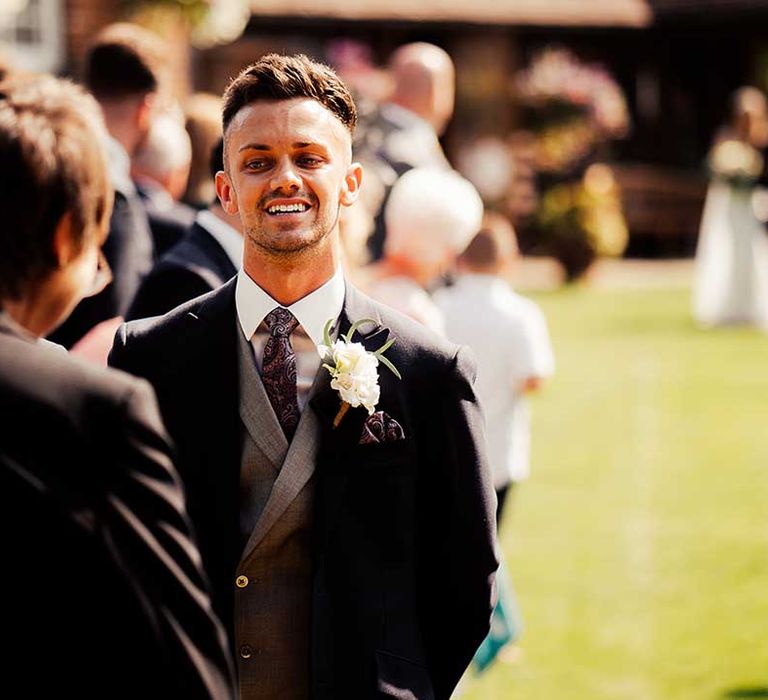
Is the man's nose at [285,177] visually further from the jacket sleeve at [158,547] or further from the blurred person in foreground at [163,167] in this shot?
the blurred person in foreground at [163,167]

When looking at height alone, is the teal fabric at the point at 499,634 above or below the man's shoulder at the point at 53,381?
below

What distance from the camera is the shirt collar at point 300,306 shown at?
10.6ft

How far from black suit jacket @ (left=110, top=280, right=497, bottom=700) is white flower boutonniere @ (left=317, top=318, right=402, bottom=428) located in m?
0.03

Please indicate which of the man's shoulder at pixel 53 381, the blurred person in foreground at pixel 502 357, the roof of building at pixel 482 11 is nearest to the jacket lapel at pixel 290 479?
the man's shoulder at pixel 53 381

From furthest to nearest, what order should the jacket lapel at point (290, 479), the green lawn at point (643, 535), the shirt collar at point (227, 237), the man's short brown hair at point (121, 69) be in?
1. the green lawn at point (643, 535)
2. the man's short brown hair at point (121, 69)
3. the shirt collar at point (227, 237)
4. the jacket lapel at point (290, 479)

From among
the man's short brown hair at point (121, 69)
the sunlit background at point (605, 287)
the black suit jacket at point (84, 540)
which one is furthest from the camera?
the sunlit background at point (605, 287)

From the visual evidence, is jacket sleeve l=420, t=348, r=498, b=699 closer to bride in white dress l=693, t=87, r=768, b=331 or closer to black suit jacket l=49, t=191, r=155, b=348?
black suit jacket l=49, t=191, r=155, b=348

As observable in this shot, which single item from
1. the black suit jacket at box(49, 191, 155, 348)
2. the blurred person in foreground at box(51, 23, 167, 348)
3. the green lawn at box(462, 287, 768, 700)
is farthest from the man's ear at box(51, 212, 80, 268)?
the green lawn at box(462, 287, 768, 700)

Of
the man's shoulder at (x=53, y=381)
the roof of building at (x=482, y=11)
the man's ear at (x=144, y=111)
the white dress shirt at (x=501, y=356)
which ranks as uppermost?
the man's shoulder at (x=53, y=381)

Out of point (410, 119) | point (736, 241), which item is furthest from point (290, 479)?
point (736, 241)

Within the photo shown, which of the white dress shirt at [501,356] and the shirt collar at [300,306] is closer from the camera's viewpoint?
the shirt collar at [300,306]

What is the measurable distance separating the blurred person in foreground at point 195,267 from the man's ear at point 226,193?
2.79 feet

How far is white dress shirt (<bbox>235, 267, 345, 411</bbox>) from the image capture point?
10.6ft

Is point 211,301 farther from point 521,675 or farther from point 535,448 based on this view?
point 535,448
